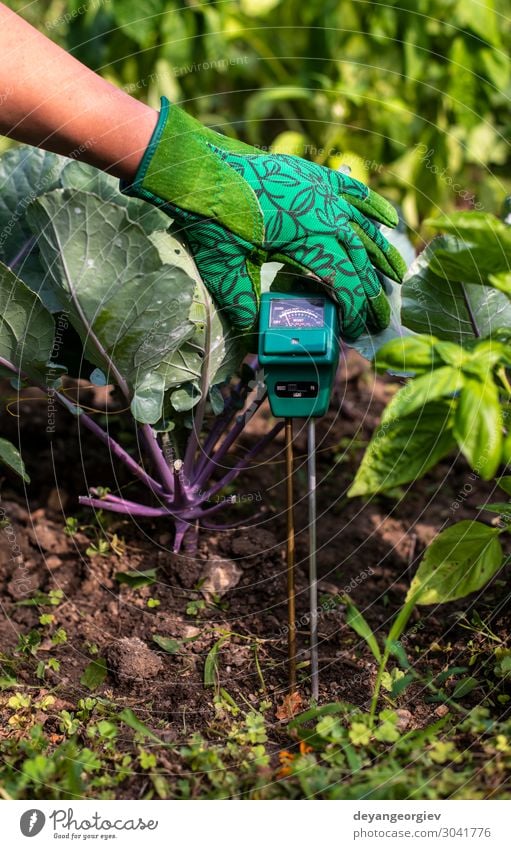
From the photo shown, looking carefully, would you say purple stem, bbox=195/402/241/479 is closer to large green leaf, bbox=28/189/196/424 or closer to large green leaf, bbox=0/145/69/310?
large green leaf, bbox=28/189/196/424

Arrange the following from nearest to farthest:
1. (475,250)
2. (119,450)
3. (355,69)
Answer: (475,250), (119,450), (355,69)

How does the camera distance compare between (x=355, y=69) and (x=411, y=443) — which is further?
(x=355, y=69)

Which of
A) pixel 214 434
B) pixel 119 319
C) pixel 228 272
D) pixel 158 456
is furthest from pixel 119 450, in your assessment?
pixel 228 272

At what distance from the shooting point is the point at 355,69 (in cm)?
316

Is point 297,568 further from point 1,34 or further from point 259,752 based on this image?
point 1,34

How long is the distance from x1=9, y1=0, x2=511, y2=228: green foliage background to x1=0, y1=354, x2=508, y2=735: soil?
1.20 meters

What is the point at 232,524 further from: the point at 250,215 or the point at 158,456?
the point at 250,215

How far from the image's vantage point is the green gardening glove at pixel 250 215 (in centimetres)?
159

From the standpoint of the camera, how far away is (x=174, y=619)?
176cm

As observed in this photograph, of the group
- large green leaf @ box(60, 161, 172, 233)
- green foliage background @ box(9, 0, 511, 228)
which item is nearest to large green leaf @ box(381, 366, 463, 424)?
large green leaf @ box(60, 161, 172, 233)

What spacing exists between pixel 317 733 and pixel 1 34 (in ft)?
4.42

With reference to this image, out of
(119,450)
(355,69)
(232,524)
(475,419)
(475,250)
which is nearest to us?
(475,419)

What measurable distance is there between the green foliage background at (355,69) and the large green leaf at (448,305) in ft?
4.18

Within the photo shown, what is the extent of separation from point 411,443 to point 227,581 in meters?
0.62
